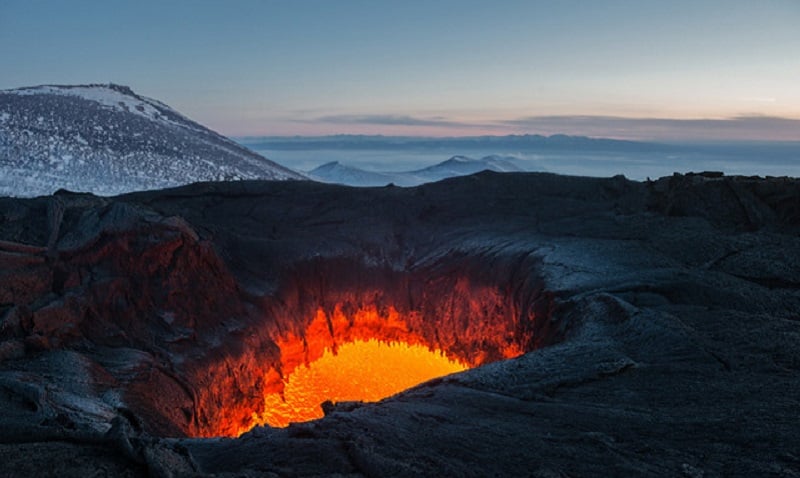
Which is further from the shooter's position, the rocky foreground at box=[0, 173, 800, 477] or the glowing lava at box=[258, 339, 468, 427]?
the glowing lava at box=[258, 339, 468, 427]

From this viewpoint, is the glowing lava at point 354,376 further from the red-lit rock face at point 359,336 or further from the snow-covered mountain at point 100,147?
the snow-covered mountain at point 100,147

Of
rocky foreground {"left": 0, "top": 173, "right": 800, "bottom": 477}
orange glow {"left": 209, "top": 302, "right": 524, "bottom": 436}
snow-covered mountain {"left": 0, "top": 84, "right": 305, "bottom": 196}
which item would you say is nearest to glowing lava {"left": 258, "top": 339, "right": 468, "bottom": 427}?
orange glow {"left": 209, "top": 302, "right": 524, "bottom": 436}

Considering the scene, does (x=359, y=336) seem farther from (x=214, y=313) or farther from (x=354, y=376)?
(x=214, y=313)

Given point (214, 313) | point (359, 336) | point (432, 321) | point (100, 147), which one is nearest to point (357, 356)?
point (359, 336)

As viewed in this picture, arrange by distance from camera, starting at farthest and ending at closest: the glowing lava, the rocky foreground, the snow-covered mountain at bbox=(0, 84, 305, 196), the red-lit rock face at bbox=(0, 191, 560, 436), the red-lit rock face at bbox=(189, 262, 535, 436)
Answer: the snow-covered mountain at bbox=(0, 84, 305, 196) < the glowing lava < the red-lit rock face at bbox=(189, 262, 535, 436) < the red-lit rock face at bbox=(0, 191, 560, 436) < the rocky foreground

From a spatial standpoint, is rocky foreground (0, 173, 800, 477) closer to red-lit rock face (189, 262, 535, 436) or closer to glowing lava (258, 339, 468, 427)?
red-lit rock face (189, 262, 535, 436)

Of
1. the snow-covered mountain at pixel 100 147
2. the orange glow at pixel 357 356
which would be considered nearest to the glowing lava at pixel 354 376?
the orange glow at pixel 357 356

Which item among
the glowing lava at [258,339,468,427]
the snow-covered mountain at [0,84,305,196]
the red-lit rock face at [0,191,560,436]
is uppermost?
the snow-covered mountain at [0,84,305,196]
